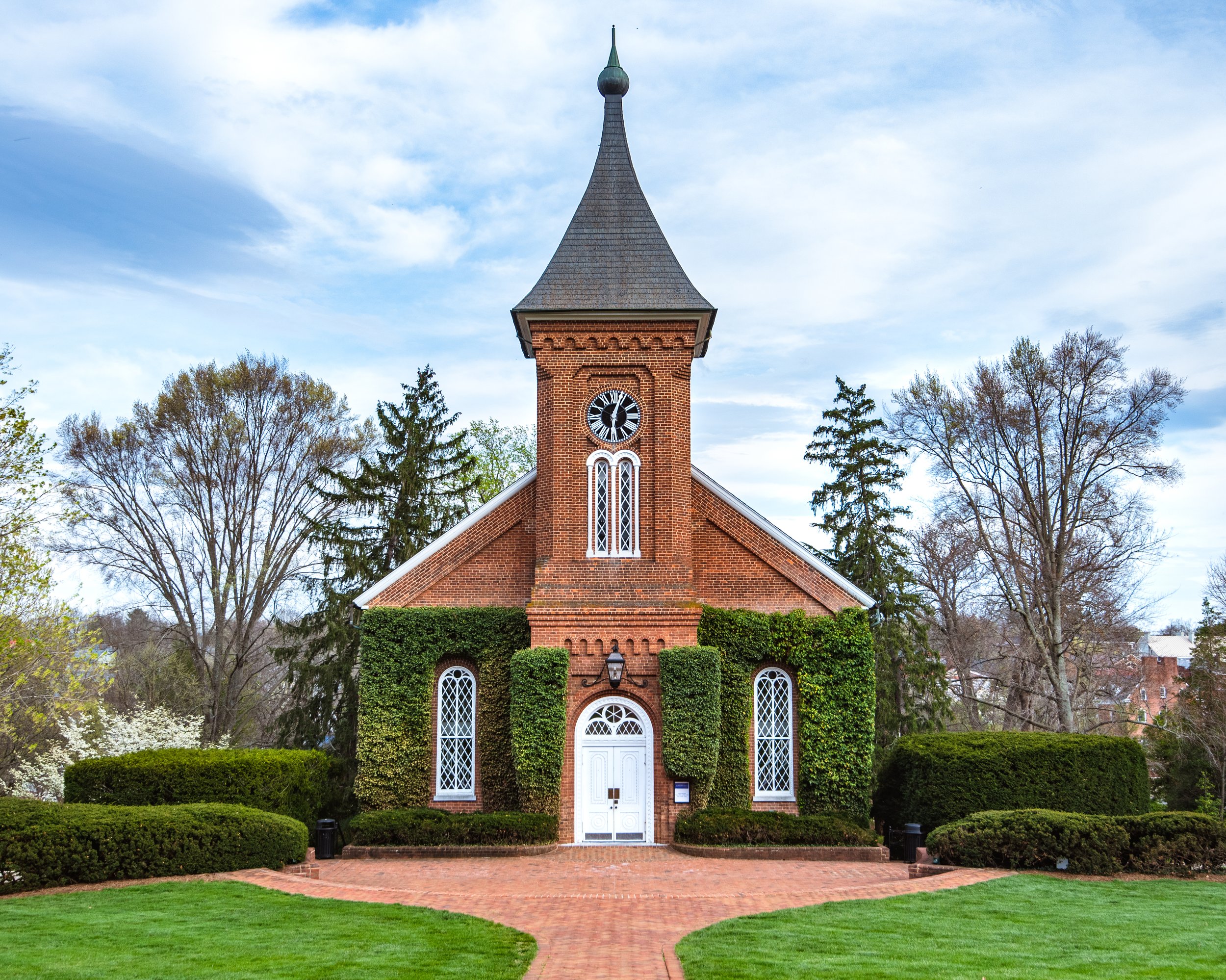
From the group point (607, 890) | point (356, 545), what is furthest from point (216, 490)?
point (607, 890)

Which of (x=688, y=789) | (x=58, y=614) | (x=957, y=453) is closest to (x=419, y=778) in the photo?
(x=688, y=789)

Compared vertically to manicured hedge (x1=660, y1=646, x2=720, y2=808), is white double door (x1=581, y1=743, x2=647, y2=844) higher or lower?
lower

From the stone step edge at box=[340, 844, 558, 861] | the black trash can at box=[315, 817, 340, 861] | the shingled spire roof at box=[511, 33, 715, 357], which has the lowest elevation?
the stone step edge at box=[340, 844, 558, 861]

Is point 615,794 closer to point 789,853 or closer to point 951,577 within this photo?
point 789,853

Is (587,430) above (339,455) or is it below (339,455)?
below

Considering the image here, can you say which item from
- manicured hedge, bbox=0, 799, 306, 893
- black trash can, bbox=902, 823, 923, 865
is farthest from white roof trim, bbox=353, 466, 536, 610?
black trash can, bbox=902, 823, 923, 865

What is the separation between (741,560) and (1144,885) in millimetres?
9488

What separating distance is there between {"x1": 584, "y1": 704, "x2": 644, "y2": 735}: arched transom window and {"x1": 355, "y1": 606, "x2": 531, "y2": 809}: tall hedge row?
1784 mm

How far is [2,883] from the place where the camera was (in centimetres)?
1384

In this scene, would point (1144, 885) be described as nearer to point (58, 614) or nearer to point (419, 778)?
point (419, 778)

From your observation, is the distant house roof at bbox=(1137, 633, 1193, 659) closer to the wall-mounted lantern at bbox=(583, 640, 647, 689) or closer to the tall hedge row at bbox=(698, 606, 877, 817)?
the tall hedge row at bbox=(698, 606, 877, 817)

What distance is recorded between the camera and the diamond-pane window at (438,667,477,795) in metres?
21.3

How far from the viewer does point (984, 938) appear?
11.0 meters

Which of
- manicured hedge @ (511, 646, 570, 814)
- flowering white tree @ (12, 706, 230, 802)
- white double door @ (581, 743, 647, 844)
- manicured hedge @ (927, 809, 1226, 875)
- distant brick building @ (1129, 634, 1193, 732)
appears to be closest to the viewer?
manicured hedge @ (927, 809, 1226, 875)
